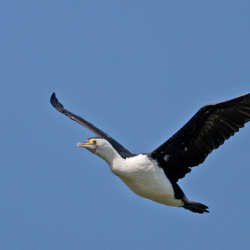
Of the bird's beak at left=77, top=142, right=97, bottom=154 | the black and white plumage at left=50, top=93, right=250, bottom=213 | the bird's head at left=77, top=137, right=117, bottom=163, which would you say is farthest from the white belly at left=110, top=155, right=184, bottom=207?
the bird's beak at left=77, top=142, right=97, bottom=154

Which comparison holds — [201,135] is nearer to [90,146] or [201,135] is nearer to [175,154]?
[175,154]

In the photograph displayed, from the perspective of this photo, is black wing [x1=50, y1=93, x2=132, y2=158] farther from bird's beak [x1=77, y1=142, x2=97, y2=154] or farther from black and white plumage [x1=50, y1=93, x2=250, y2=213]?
bird's beak [x1=77, y1=142, x2=97, y2=154]

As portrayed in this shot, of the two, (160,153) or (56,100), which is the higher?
(56,100)

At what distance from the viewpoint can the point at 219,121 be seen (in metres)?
18.5

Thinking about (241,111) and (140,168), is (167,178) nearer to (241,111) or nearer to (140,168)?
(140,168)

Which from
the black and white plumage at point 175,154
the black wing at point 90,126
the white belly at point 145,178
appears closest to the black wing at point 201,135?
the black and white plumage at point 175,154

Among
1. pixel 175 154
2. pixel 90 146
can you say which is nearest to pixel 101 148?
pixel 90 146

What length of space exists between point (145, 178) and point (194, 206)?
4.43 ft

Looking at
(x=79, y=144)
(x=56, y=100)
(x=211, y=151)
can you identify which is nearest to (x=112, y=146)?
(x=79, y=144)

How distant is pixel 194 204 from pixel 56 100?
598cm

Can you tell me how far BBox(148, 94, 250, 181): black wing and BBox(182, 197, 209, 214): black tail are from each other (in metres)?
0.57

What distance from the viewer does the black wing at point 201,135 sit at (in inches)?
719

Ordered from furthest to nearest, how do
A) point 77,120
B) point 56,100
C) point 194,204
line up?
point 56,100 < point 77,120 < point 194,204

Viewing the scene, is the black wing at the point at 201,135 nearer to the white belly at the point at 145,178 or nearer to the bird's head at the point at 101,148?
the white belly at the point at 145,178
